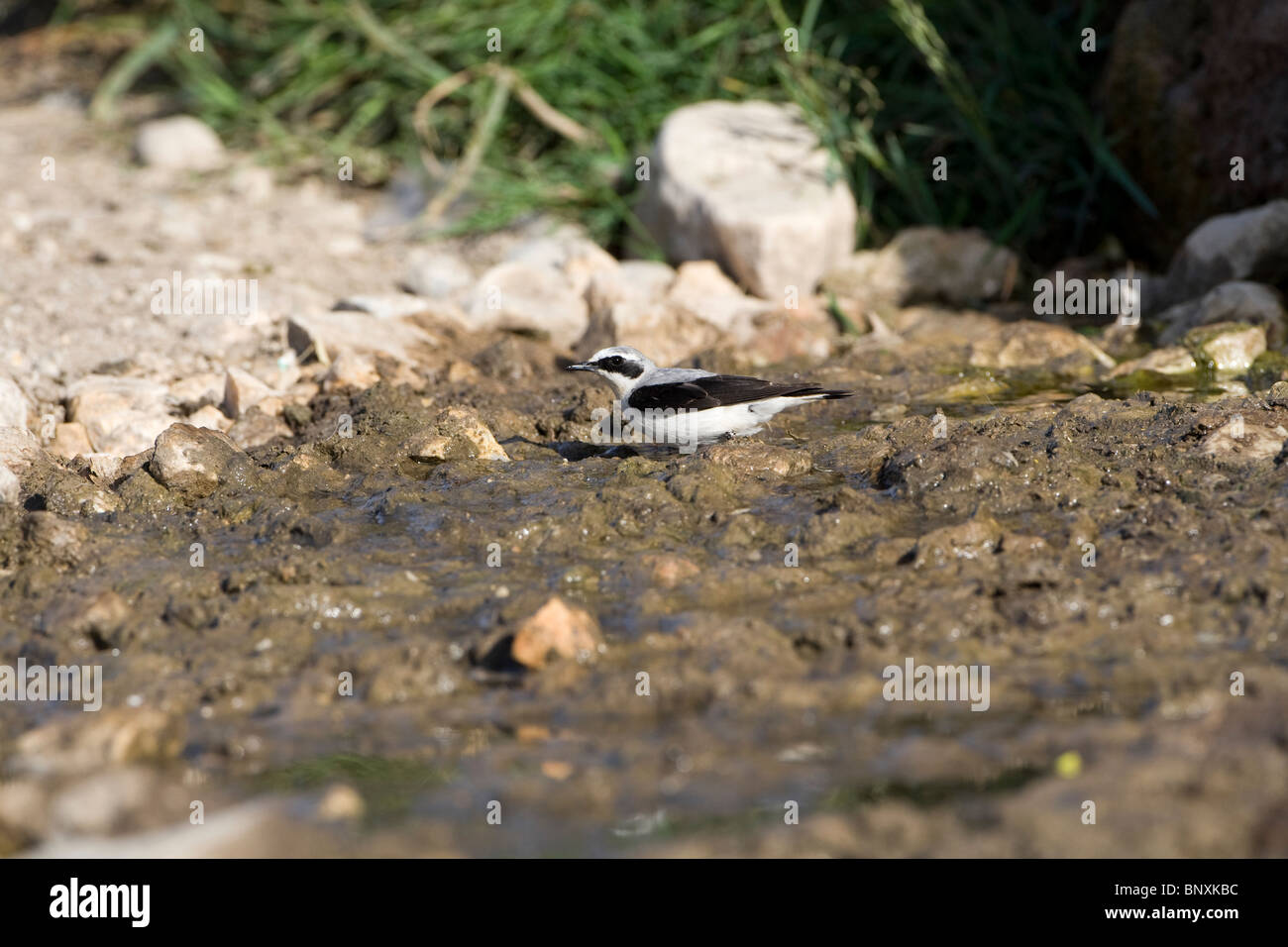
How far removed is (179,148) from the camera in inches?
429

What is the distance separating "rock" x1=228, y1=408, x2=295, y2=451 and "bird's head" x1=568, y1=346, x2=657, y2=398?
1.51m

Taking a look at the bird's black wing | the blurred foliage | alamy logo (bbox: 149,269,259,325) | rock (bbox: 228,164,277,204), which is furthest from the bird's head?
rock (bbox: 228,164,277,204)

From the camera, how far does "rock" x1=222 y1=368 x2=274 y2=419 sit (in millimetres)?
6672

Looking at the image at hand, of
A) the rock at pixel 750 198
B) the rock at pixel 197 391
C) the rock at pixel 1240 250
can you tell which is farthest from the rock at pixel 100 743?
the rock at pixel 1240 250

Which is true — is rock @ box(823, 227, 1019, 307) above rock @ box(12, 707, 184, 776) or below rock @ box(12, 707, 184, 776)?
above

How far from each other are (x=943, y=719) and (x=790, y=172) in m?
5.84

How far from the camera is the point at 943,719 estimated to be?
12.2ft

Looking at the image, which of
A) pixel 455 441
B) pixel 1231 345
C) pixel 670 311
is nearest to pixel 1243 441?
pixel 1231 345

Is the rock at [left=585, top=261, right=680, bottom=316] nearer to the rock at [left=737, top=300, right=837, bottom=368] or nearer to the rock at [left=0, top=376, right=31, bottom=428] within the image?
the rock at [left=737, top=300, right=837, bottom=368]

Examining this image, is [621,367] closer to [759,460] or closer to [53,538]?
[759,460]

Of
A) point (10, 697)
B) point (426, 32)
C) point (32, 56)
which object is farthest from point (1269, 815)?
point (32, 56)

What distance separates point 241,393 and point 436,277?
2.34m

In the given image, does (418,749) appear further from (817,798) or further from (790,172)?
(790,172)

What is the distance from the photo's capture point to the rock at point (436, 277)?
28.5 feet
